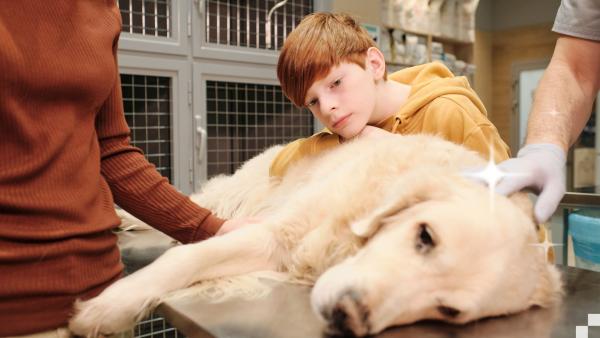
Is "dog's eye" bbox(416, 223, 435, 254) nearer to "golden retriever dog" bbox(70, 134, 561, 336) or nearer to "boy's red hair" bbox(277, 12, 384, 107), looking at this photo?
"golden retriever dog" bbox(70, 134, 561, 336)

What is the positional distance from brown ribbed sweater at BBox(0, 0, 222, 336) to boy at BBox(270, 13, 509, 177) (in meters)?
0.50

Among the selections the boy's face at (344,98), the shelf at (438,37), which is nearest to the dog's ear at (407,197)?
the boy's face at (344,98)

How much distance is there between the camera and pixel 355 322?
2.24 ft

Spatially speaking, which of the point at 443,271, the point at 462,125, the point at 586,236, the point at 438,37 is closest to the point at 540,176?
the point at 462,125

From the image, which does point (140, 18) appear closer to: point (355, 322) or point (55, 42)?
point (55, 42)

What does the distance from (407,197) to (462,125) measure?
1.56ft

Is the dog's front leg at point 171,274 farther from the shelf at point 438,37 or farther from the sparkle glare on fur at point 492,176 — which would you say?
the shelf at point 438,37

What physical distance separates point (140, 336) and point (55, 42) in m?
1.33

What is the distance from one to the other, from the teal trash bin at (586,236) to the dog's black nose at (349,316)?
1416mm

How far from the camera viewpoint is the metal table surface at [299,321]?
708mm

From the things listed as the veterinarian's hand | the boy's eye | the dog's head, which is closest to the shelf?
the boy's eye

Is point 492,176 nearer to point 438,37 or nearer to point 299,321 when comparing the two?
point 299,321

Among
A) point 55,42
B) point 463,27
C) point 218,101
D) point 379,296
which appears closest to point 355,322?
point 379,296

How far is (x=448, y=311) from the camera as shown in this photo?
0.73 m
